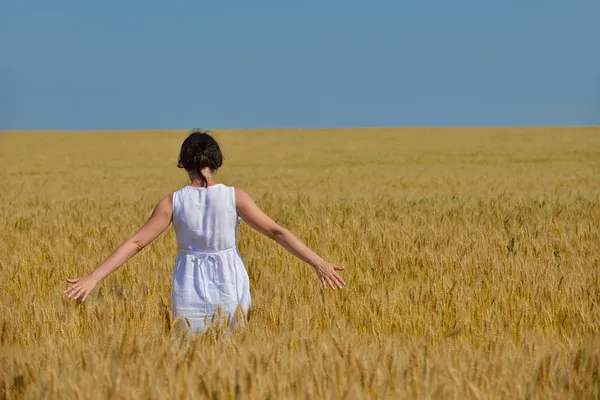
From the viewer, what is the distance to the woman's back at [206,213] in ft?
12.5

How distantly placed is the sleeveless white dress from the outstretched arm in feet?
0.17

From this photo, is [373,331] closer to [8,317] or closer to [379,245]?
[8,317]

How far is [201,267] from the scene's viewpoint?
388 cm

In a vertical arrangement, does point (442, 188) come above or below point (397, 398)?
above

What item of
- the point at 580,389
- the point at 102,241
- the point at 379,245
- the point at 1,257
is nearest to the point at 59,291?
the point at 1,257

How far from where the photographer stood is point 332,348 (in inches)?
118

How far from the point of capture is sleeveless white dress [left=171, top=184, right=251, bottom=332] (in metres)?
3.82

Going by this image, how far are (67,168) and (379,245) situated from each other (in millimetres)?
27886

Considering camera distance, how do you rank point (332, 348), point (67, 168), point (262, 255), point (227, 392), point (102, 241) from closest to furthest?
point (227, 392), point (332, 348), point (262, 255), point (102, 241), point (67, 168)

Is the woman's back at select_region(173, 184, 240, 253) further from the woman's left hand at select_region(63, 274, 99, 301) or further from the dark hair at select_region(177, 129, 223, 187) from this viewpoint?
the woman's left hand at select_region(63, 274, 99, 301)

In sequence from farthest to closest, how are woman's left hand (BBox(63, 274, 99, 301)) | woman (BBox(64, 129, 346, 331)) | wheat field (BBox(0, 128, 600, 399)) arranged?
woman (BBox(64, 129, 346, 331)) → woman's left hand (BBox(63, 274, 99, 301)) → wheat field (BBox(0, 128, 600, 399))

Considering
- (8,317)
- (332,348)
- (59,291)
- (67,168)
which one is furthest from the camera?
(67,168)

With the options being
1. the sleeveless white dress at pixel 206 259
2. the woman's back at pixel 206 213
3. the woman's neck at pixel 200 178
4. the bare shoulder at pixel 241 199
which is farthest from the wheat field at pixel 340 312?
the woman's neck at pixel 200 178

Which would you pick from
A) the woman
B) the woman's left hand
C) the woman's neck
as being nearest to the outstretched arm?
the woman
